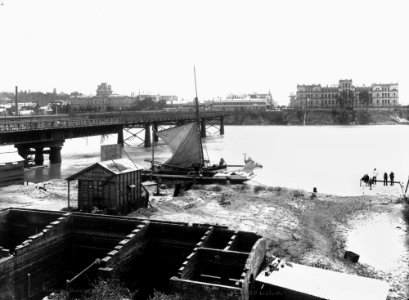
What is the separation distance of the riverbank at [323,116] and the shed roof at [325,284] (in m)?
146

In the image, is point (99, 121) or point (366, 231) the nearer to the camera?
point (366, 231)

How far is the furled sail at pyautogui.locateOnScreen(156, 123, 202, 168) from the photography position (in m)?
50.1

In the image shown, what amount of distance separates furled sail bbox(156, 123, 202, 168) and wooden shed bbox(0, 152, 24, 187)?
14668 millimetres

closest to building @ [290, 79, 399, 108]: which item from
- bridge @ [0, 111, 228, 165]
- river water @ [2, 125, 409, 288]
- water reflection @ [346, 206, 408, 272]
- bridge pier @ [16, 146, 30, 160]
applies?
river water @ [2, 125, 409, 288]

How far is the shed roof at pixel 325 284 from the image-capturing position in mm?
16828

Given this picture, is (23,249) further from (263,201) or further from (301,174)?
(301,174)

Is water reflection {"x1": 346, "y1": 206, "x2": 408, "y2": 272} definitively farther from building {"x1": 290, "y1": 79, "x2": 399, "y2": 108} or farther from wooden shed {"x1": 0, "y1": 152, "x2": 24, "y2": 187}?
building {"x1": 290, "y1": 79, "x2": 399, "y2": 108}

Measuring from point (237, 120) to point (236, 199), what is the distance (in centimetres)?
13595

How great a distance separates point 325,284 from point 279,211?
1615 cm

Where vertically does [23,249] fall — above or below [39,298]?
above

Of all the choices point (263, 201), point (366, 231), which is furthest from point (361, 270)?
point (263, 201)

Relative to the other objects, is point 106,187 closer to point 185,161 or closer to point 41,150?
point 185,161

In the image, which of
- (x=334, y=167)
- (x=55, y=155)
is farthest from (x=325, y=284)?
(x=55, y=155)

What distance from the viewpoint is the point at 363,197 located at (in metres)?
39.5
